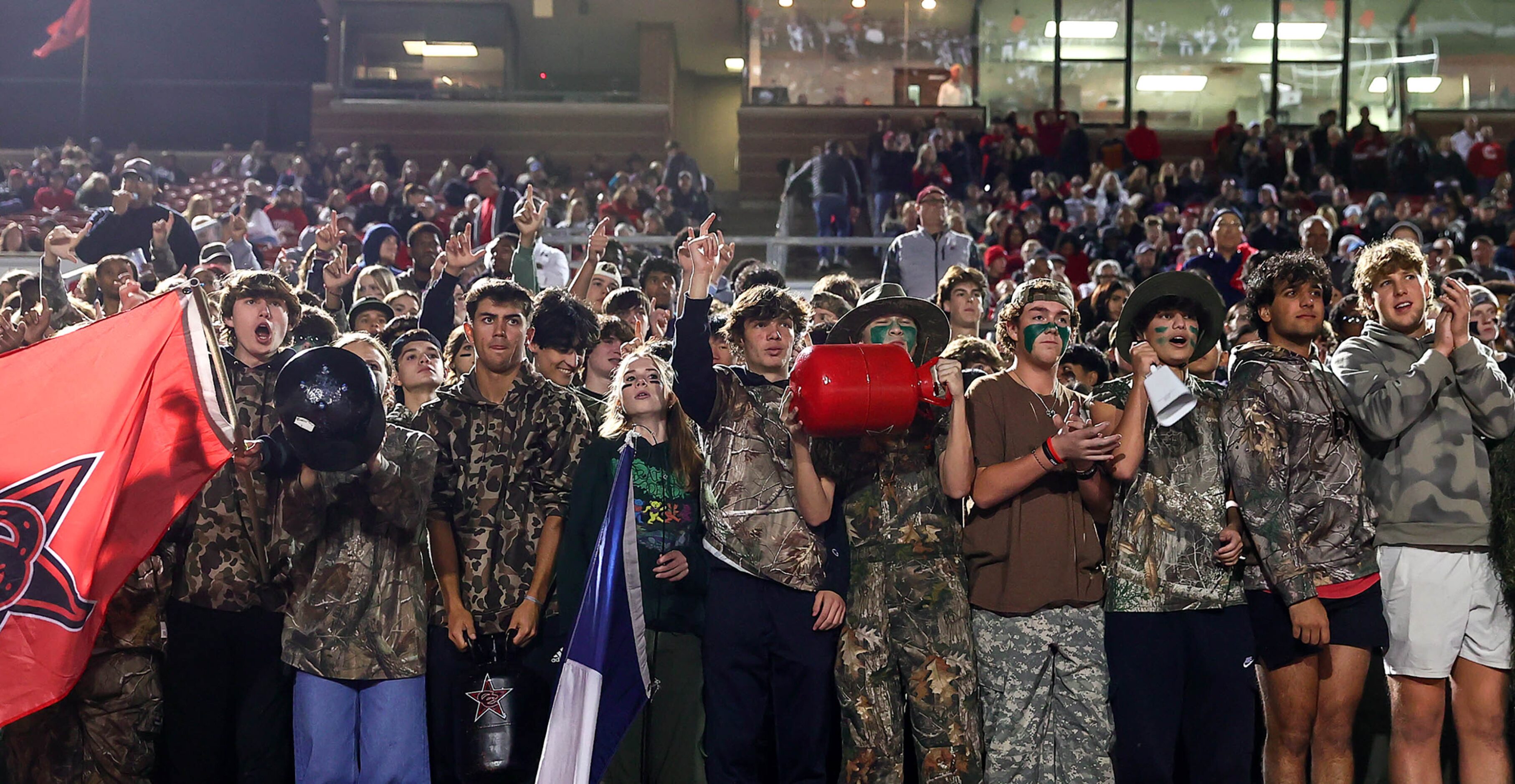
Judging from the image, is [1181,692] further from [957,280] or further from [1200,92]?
[1200,92]

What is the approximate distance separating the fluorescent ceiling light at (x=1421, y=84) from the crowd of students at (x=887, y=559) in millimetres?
20504

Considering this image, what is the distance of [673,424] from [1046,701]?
5.05 ft

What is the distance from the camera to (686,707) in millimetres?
4852

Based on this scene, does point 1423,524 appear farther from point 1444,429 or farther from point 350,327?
point 350,327

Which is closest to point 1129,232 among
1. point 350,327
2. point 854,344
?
point 350,327

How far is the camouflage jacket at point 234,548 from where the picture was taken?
167 inches

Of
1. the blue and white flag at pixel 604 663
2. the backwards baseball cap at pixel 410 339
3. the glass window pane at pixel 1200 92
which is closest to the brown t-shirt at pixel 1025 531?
the blue and white flag at pixel 604 663

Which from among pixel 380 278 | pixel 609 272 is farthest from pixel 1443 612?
pixel 380 278

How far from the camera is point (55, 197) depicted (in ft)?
55.7

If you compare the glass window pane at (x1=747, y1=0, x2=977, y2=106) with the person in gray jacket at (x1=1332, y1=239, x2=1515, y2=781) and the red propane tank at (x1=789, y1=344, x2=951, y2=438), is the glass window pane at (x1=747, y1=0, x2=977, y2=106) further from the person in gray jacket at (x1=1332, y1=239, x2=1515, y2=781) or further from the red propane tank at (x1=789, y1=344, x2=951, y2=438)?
the red propane tank at (x1=789, y1=344, x2=951, y2=438)

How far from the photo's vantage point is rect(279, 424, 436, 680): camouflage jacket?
13.7 ft

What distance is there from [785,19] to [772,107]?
1465 millimetres

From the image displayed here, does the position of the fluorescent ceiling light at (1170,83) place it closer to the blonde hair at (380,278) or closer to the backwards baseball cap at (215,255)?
the backwards baseball cap at (215,255)

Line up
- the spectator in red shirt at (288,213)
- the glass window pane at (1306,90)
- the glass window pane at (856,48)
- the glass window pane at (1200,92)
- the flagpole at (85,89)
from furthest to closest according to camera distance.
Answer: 1. the flagpole at (85,89)
2. the glass window pane at (1306,90)
3. the glass window pane at (1200,92)
4. the glass window pane at (856,48)
5. the spectator in red shirt at (288,213)
